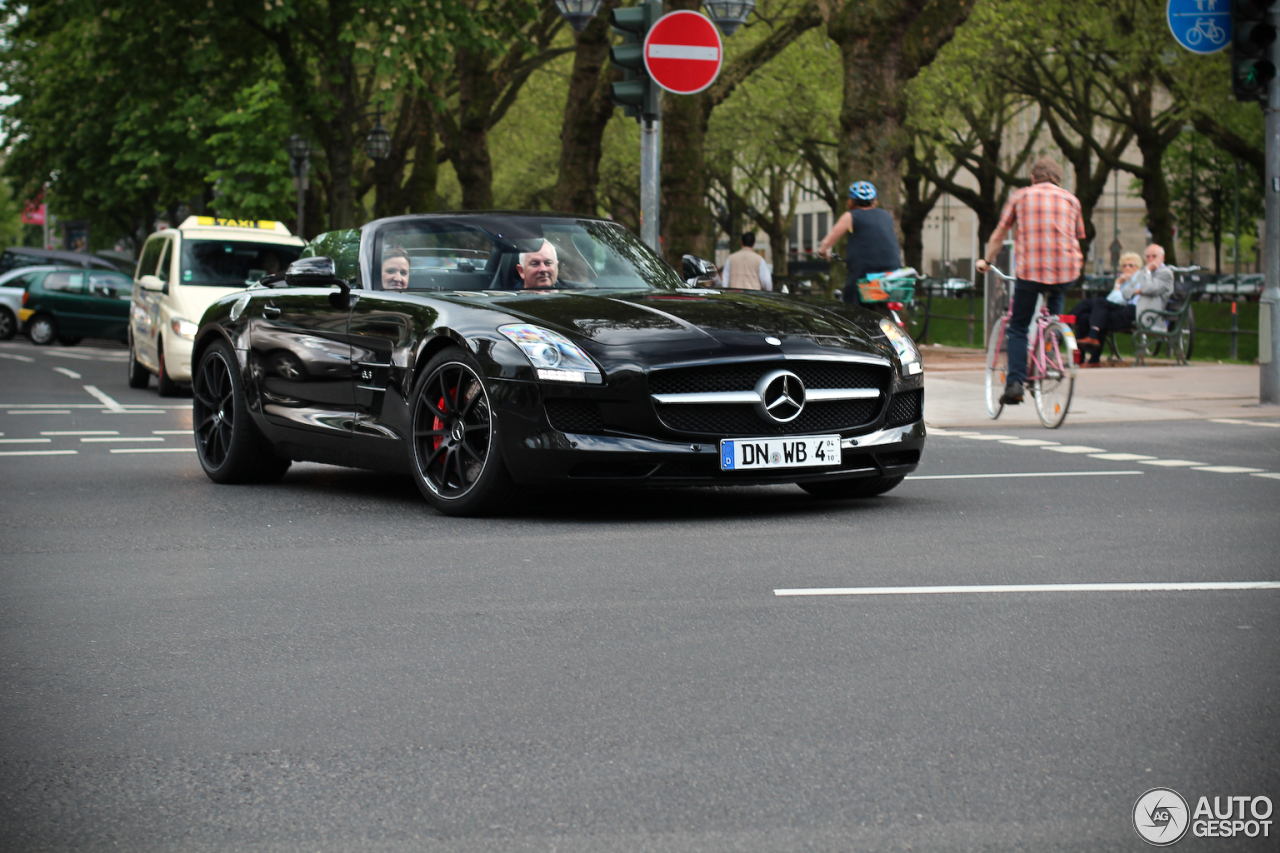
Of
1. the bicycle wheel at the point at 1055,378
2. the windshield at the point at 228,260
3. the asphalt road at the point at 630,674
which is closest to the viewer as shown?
the asphalt road at the point at 630,674

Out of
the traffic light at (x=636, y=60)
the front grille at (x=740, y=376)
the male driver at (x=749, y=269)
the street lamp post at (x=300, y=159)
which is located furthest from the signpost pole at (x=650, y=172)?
the street lamp post at (x=300, y=159)

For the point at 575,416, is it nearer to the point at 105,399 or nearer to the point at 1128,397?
the point at 1128,397

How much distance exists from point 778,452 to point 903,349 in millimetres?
989

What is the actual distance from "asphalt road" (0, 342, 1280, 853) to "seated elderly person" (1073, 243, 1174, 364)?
11654mm

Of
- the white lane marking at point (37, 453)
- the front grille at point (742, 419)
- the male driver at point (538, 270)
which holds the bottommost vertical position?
the white lane marking at point (37, 453)

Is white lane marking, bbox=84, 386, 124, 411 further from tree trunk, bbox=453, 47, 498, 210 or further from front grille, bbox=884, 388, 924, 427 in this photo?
tree trunk, bbox=453, 47, 498, 210

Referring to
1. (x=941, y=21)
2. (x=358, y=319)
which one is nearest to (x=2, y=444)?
(x=358, y=319)

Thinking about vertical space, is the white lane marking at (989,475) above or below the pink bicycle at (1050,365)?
below

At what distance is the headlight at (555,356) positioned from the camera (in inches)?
289

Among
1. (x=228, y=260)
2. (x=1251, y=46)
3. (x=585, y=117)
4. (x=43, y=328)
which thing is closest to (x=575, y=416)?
(x=1251, y=46)

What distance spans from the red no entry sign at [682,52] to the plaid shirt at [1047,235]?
2579mm

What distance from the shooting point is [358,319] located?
8.58 metres

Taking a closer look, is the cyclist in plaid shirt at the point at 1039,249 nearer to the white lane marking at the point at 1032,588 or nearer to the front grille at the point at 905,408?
the front grille at the point at 905,408

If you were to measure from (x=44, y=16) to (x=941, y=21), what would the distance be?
13.1m
